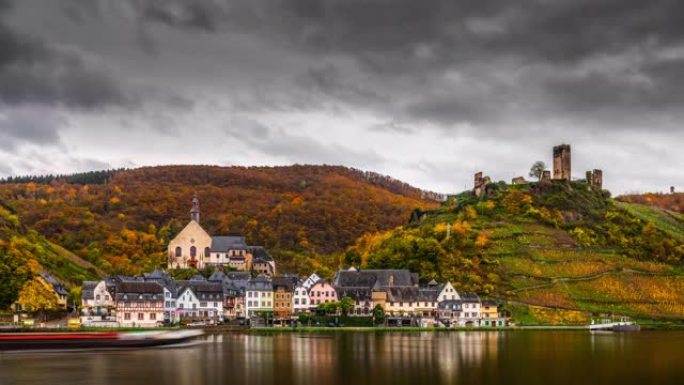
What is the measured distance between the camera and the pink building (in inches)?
4072

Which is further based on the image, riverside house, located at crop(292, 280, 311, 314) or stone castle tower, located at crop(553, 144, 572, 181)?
stone castle tower, located at crop(553, 144, 572, 181)

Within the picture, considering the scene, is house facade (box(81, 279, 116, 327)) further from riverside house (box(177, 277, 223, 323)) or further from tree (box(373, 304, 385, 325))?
tree (box(373, 304, 385, 325))

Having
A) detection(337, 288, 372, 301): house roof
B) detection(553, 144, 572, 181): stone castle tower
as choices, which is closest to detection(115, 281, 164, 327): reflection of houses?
detection(337, 288, 372, 301): house roof

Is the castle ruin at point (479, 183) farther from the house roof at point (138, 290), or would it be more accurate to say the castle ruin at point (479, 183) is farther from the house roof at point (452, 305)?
the house roof at point (138, 290)

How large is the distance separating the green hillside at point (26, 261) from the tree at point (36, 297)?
0.89 meters

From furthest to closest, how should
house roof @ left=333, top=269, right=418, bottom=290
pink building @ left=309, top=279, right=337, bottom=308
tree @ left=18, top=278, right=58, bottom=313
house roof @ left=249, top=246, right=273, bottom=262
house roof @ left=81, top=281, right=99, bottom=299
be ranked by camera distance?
1. house roof @ left=249, top=246, right=273, bottom=262
2. house roof @ left=333, top=269, right=418, bottom=290
3. pink building @ left=309, top=279, right=337, bottom=308
4. house roof @ left=81, top=281, right=99, bottom=299
5. tree @ left=18, top=278, right=58, bottom=313

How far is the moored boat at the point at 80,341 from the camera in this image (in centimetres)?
6469

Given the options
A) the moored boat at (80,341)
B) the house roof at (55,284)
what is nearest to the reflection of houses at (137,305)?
the house roof at (55,284)

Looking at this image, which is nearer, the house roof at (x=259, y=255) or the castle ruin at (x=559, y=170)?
the house roof at (x=259, y=255)

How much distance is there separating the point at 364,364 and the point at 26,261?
66.6 meters

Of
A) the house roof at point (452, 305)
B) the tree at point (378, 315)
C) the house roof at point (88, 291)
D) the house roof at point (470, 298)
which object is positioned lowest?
the tree at point (378, 315)

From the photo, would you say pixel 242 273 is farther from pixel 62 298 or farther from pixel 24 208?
pixel 24 208

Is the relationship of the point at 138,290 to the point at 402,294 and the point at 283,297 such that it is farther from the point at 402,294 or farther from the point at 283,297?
the point at 402,294

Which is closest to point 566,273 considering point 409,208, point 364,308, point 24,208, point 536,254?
point 536,254
